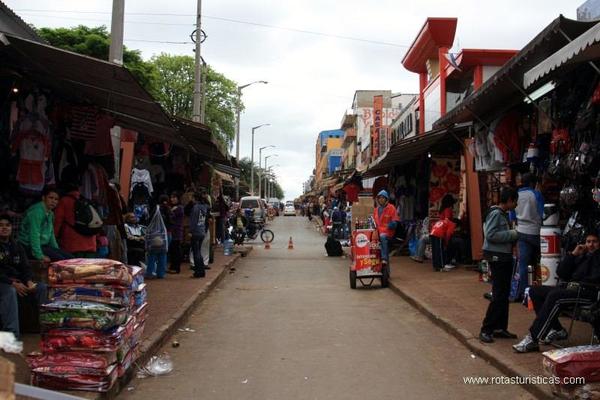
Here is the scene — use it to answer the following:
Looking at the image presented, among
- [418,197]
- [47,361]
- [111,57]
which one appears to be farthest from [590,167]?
[418,197]

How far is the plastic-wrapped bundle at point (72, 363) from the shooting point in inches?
199

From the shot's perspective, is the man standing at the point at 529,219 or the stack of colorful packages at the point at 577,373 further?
the man standing at the point at 529,219

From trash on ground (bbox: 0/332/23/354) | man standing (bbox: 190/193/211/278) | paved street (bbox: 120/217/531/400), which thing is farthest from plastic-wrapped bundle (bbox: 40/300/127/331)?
man standing (bbox: 190/193/211/278)

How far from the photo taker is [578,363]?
15.9 ft

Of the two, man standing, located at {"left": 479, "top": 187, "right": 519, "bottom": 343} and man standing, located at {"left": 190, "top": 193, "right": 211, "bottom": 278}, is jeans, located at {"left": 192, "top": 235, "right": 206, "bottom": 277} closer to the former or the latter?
man standing, located at {"left": 190, "top": 193, "right": 211, "bottom": 278}

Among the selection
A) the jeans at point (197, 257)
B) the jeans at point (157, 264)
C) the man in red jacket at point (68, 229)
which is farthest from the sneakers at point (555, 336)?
the jeans at point (157, 264)

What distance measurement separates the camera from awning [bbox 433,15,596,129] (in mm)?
6633

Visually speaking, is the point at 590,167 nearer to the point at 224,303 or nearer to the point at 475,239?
the point at 224,303

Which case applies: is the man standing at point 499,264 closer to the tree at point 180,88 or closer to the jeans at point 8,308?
the jeans at point 8,308

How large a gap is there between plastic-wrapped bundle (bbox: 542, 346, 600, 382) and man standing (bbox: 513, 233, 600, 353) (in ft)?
4.19

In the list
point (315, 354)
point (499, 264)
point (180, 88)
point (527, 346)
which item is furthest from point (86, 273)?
point (180, 88)

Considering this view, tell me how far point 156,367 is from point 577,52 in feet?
16.3

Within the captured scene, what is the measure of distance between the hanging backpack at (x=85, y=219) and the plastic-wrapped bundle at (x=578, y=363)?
5.95m

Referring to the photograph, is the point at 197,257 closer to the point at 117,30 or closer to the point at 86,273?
the point at 117,30
